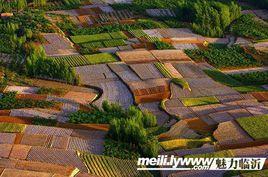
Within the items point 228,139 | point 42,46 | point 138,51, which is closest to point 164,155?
point 228,139

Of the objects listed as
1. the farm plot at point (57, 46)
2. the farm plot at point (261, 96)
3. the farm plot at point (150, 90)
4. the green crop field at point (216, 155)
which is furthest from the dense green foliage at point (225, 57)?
the green crop field at point (216, 155)

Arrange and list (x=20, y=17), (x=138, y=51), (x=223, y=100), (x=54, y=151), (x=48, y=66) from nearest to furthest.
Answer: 1. (x=54, y=151)
2. (x=223, y=100)
3. (x=48, y=66)
4. (x=138, y=51)
5. (x=20, y=17)

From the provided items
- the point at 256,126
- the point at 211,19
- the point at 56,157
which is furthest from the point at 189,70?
the point at 56,157

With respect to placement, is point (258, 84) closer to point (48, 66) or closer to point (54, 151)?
point (48, 66)

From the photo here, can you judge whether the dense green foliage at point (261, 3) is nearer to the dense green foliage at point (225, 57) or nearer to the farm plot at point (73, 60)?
the dense green foliage at point (225, 57)

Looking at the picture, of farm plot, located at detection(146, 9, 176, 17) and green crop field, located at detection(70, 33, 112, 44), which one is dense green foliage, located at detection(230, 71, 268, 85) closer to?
green crop field, located at detection(70, 33, 112, 44)

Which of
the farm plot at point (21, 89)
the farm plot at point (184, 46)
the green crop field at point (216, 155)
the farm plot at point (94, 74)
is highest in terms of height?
the green crop field at point (216, 155)

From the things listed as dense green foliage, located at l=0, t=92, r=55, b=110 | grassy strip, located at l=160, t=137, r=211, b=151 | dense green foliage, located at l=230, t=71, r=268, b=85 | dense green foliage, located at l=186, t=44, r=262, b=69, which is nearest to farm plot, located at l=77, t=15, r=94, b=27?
dense green foliage, located at l=186, t=44, r=262, b=69
